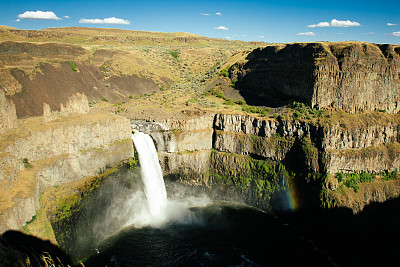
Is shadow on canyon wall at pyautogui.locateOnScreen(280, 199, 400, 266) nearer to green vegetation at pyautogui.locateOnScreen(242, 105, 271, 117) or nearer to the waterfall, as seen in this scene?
green vegetation at pyautogui.locateOnScreen(242, 105, 271, 117)

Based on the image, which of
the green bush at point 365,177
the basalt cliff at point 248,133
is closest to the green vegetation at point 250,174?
the basalt cliff at point 248,133

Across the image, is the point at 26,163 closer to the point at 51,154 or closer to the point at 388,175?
the point at 51,154

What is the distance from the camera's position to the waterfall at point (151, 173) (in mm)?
38719

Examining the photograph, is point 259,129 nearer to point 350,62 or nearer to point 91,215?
point 350,62

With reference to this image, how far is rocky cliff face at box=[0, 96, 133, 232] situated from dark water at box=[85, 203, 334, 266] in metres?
8.82

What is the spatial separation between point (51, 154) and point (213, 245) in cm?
2026

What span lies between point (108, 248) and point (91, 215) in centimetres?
400

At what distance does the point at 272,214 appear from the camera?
132 ft

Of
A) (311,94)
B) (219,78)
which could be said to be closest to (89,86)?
(219,78)

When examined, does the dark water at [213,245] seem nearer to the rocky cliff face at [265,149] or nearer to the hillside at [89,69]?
the rocky cliff face at [265,149]

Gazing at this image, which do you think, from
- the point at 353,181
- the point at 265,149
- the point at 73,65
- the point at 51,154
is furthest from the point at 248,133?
the point at 73,65

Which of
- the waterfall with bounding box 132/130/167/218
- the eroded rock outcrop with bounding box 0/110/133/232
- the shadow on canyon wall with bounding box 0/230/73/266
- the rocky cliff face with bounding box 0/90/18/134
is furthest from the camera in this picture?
the waterfall with bounding box 132/130/167/218

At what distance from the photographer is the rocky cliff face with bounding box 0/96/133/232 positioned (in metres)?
23.5

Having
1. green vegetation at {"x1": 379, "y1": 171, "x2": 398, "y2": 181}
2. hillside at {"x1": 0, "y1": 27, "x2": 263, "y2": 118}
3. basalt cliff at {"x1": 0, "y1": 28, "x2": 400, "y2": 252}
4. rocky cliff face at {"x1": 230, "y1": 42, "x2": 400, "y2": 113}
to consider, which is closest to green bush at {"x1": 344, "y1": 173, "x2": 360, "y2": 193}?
basalt cliff at {"x1": 0, "y1": 28, "x2": 400, "y2": 252}
